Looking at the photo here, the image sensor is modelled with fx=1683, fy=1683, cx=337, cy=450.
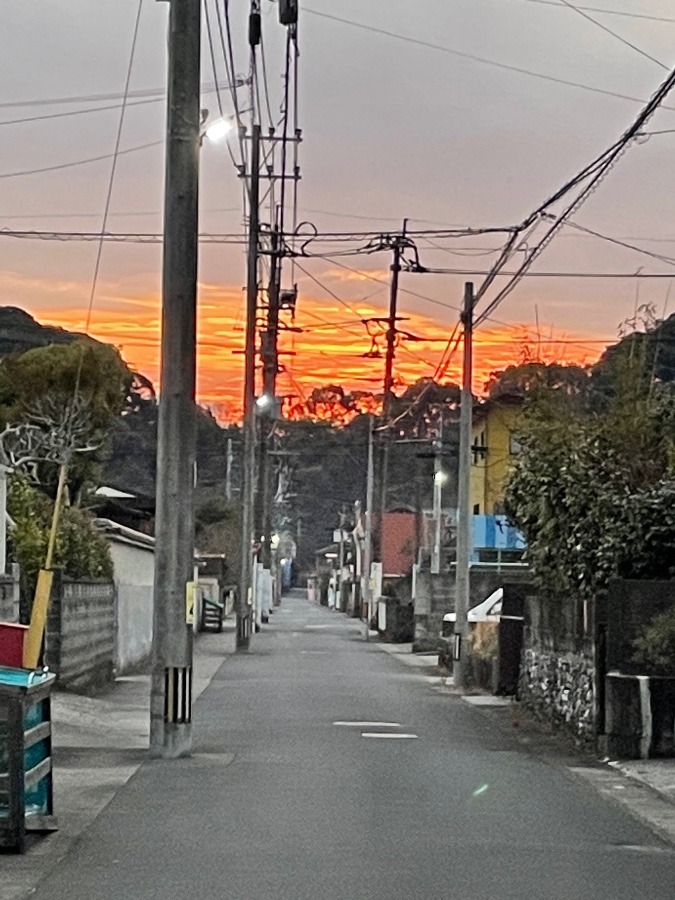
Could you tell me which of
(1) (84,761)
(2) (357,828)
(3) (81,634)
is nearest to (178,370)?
(1) (84,761)

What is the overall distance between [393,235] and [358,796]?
69.8ft

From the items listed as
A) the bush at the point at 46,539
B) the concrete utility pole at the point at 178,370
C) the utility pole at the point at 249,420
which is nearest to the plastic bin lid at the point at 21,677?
the concrete utility pole at the point at 178,370

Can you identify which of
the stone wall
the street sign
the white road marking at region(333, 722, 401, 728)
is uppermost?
the street sign

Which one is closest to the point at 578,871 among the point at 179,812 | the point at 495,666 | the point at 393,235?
the point at 179,812

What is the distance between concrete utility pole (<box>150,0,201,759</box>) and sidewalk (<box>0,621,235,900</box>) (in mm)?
1119

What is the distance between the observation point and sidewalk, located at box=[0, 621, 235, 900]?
10773 mm

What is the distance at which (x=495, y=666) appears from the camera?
3011 centimetres

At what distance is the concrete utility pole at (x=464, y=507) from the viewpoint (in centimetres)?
3186

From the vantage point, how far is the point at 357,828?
40.4 feet

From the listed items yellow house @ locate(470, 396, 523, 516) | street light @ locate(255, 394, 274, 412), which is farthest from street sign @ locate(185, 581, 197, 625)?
yellow house @ locate(470, 396, 523, 516)

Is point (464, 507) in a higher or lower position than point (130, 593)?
higher

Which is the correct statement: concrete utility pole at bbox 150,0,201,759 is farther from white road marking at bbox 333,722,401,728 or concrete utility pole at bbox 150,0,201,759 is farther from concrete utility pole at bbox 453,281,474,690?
concrete utility pole at bbox 453,281,474,690

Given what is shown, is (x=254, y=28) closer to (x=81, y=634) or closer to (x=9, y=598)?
(x=81, y=634)

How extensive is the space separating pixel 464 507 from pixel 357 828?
67.2 ft
